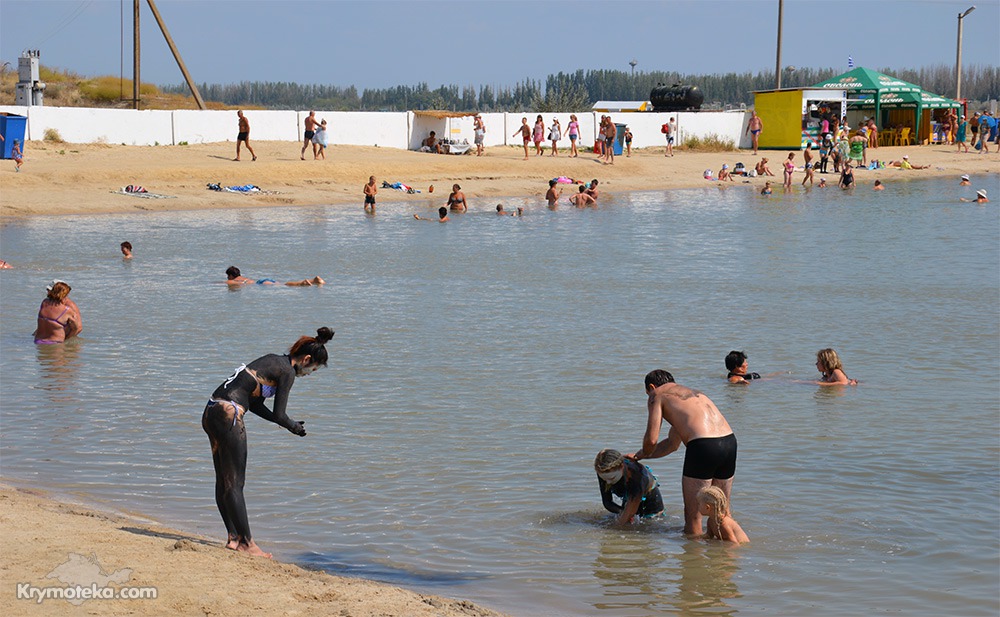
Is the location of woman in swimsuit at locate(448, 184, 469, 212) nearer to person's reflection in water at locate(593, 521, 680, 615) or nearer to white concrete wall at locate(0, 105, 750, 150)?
white concrete wall at locate(0, 105, 750, 150)

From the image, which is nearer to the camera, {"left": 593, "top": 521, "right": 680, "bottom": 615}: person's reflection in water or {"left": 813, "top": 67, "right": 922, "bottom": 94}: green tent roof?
{"left": 593, "top": 521, "right": 680, "bottom": 615}: person's reflection in water

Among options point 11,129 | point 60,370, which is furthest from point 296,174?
point 60,370

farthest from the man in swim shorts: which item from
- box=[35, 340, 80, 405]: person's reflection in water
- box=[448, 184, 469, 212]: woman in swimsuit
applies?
box=[35, 340, 80, 405]: person's reflection in water

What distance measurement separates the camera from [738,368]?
1134 cm

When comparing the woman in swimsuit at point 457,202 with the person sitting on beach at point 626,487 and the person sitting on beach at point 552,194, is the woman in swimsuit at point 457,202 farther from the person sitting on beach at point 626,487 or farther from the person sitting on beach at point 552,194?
the person sitting on beach at point 626,487

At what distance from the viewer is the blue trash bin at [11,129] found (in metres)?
27.8

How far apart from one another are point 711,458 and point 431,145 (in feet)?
107

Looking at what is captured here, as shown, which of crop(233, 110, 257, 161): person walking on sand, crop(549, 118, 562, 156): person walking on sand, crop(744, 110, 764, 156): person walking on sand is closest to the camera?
crop(233, 110, 257, 161): person walking on sand

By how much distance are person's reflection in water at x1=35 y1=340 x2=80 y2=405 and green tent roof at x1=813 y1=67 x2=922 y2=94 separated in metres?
40.6

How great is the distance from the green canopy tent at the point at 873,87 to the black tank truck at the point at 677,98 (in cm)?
505

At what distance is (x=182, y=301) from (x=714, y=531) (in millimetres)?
11071

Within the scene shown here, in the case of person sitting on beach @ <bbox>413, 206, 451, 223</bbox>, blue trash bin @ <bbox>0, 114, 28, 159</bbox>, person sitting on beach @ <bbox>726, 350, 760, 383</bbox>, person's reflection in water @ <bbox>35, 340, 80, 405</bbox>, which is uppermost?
blue trash bin @ <bbox>0, 114, 28, 159</bbox>

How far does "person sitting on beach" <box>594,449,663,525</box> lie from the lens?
7293mm

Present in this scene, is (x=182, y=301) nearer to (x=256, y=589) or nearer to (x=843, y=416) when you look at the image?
(x=843, y=416)
